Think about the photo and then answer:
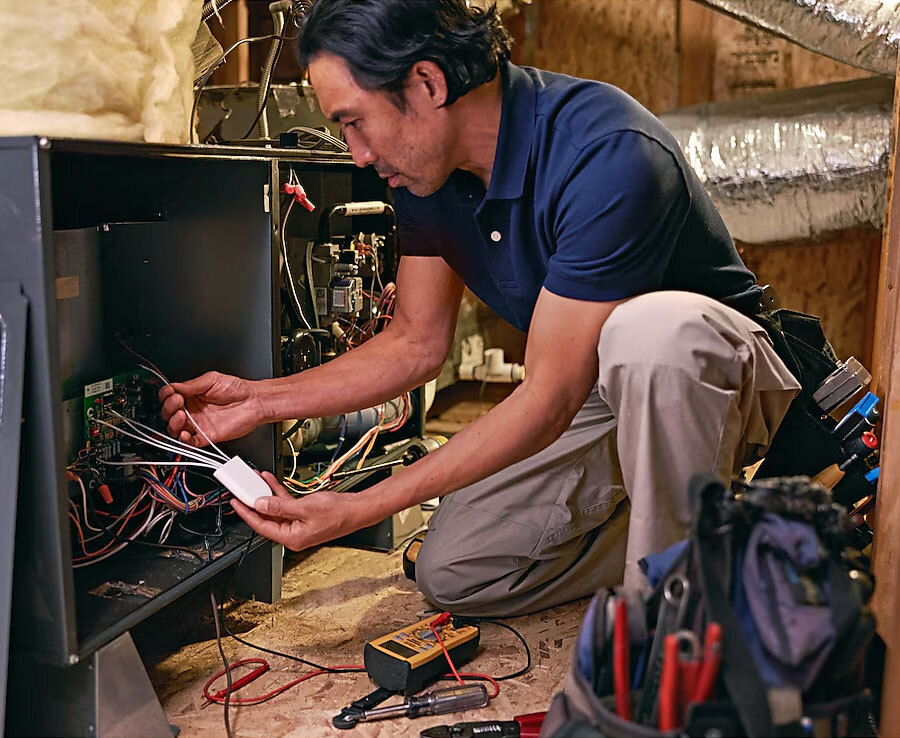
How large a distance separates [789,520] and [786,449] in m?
0.68

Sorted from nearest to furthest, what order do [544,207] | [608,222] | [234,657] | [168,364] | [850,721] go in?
1. [850,721]
2. [608,222]
3. [544,207]
4. [234,657]
5. [168,364]

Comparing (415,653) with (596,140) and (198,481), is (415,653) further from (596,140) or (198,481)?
(596,140)

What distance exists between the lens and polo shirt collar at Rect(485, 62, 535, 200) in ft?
4.64

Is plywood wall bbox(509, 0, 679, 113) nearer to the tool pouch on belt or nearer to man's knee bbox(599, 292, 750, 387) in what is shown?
the tool pouch on belt

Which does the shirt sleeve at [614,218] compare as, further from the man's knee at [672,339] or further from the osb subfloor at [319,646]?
the osb subfloor at [319,646]

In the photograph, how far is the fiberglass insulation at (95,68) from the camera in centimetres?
118

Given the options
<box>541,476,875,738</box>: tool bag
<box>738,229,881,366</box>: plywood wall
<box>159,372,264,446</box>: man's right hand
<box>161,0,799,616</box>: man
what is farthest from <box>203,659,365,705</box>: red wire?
<box>738,229,881,366</box>: plywood wall

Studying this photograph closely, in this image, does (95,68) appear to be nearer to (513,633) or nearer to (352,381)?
(352,381)

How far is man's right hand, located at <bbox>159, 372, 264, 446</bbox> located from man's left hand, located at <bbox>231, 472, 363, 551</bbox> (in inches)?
9.6

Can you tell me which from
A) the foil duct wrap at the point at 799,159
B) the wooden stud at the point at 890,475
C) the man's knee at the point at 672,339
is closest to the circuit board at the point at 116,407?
the man's knee at the point at 672,339

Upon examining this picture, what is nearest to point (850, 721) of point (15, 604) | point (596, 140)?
point (596, 140)

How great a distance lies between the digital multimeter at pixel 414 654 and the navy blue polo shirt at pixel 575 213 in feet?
1.61

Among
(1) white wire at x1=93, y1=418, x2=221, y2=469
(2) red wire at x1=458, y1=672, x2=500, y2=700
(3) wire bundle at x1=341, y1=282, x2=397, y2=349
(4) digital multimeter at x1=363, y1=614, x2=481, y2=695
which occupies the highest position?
(3) wire bundle at x1=341, y1=282, x2=397, y2=349

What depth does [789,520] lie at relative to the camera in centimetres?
89
